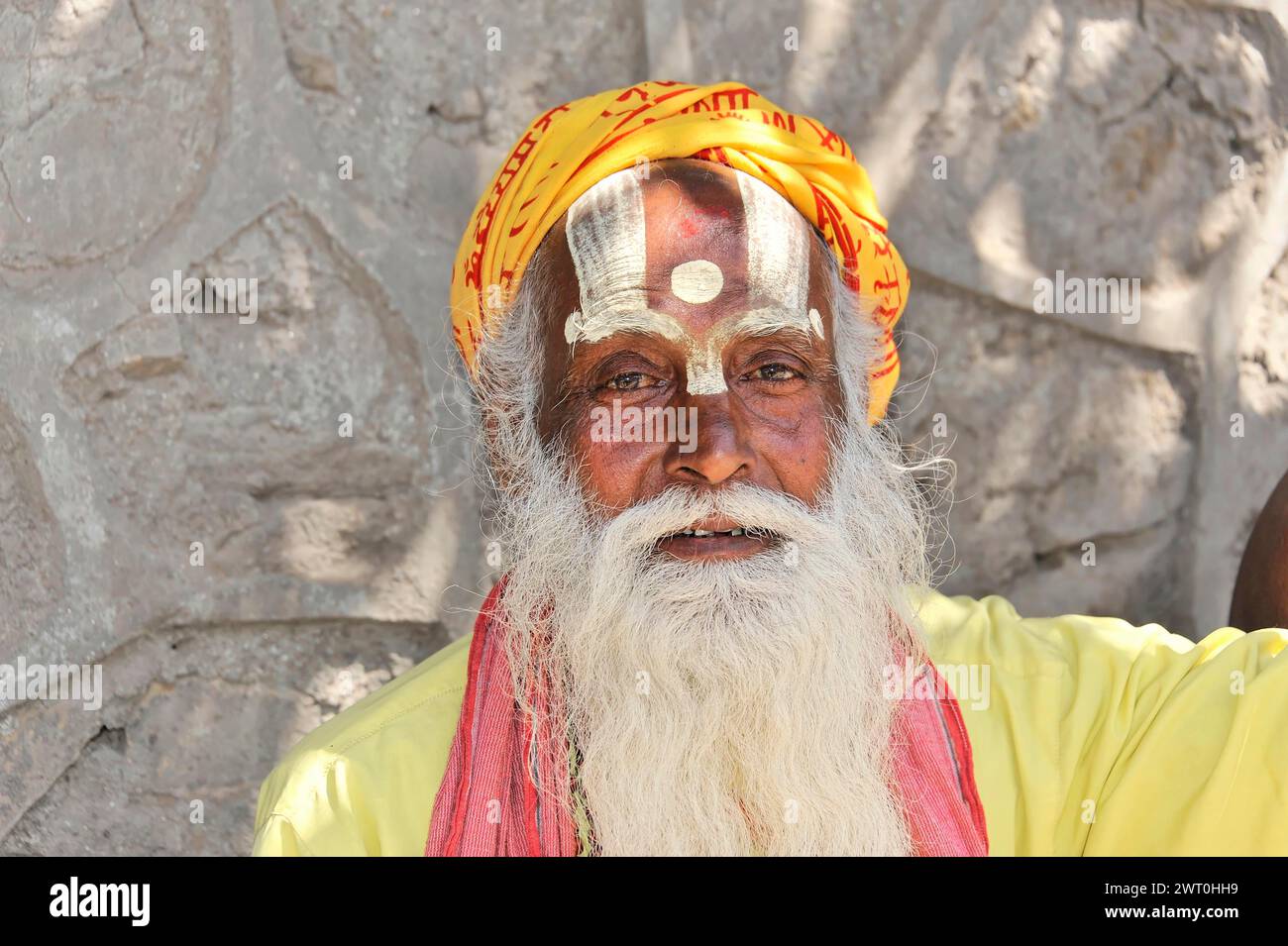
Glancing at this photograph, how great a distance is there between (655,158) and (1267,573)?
3.75ft

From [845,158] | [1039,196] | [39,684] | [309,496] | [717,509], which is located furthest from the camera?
[1039,196]

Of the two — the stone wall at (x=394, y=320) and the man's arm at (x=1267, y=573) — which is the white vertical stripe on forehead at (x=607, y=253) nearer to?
the stone wall at (x=394, y=320)

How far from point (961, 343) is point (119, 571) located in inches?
65.3

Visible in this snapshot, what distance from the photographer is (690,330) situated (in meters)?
2.09

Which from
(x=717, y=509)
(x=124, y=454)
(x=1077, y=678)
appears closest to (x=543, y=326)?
(x=717, y=509)

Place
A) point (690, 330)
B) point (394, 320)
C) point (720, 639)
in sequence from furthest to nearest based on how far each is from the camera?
point (394, 320) < point (690, 330) < point (720, 639)

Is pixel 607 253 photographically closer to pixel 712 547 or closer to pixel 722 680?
pixel 712 547

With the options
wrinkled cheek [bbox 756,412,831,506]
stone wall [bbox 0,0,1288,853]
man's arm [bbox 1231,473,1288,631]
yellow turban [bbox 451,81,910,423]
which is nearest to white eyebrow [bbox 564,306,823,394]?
wrinkled cheek [bbox 756,412,831,506]

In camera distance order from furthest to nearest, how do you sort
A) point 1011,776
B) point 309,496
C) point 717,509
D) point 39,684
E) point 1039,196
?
1. point 1039,196
2. point 309,496
3. point 39,684
4. point 1011,776
5. point 717,509

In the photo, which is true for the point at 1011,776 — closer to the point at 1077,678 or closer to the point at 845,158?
the point at 1077,678

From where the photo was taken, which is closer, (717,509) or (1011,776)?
(717,509)

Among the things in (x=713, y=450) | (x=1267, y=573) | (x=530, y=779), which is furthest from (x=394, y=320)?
(x=1267, y=573)

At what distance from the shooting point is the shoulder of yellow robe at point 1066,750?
194 cm

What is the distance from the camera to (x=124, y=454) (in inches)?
97.7
